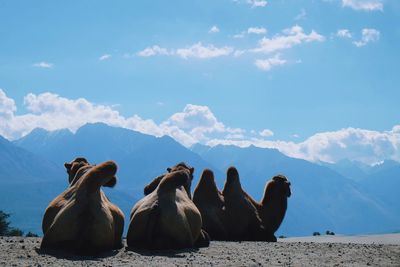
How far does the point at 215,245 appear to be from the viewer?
667 inches

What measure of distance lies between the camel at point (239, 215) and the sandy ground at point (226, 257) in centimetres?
250

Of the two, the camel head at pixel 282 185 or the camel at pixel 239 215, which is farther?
the camel head at pixel 282 185

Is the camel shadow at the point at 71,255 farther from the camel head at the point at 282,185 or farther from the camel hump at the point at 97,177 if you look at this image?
the camel head at the point at 282,185

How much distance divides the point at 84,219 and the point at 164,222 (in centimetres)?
214

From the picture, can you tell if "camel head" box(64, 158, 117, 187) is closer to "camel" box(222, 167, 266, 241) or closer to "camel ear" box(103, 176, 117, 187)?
"camel ear" box(103, 176, 117, 187)

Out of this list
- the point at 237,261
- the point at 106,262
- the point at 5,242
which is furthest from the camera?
the point at 5,242

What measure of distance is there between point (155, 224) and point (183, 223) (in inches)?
28.7

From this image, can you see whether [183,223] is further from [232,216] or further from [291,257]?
[232,216]

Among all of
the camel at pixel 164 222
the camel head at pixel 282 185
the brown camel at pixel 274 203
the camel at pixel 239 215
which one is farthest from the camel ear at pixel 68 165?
the camel head at pixel 282 185

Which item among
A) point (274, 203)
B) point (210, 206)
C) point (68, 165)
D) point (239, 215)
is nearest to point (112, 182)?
point (68, 165)

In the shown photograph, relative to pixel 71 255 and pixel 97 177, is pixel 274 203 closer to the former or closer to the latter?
pixel 97 177

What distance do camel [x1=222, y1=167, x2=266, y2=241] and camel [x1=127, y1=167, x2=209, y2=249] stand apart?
4472 mm

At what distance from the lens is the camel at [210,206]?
19547 millimetres

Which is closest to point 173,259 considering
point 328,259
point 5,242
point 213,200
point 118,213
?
point 118,213
